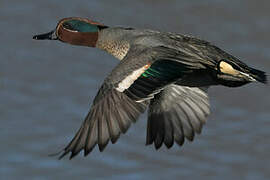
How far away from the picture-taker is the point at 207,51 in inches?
207

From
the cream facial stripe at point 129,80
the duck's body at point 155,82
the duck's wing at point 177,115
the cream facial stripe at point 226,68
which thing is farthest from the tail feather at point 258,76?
the cream facial stripe at point 129,80

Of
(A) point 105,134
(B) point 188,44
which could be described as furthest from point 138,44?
Result: (A) point 105,134

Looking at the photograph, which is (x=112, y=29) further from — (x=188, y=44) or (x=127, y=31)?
(x=188, y=44)

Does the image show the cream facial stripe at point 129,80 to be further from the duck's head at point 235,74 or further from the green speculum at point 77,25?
the green speculum at point 77,25

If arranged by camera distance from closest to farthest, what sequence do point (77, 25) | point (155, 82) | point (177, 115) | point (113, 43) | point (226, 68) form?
point (155, 82), point (226, 68), point (177, 115), point (113, 43), point (77, 25)

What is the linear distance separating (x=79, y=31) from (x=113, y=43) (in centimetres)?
40

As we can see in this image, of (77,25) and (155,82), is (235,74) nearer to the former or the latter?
(155,82)

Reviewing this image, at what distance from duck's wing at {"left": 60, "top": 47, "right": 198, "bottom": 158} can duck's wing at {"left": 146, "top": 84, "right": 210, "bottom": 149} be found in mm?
259

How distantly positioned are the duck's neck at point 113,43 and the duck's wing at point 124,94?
0.81 ft

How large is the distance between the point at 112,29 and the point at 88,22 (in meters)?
0.22

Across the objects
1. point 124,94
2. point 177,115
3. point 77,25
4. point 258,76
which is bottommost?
point 177,115

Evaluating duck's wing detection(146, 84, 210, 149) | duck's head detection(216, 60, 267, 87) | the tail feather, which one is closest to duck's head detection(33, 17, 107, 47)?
duck's wing detection(146, 84, 210, 149)

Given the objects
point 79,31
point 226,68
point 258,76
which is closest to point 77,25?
point 79,31

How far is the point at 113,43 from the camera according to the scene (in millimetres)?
5547
